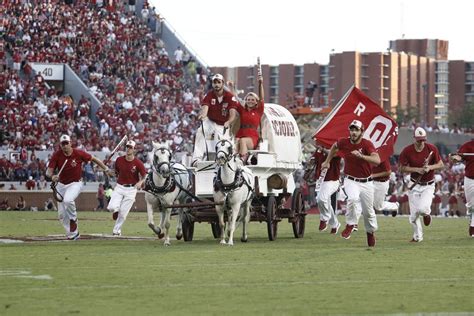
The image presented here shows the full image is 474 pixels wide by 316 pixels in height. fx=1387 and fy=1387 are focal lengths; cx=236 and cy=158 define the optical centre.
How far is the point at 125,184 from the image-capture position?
28859 millimetres

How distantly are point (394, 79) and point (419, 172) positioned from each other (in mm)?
114358

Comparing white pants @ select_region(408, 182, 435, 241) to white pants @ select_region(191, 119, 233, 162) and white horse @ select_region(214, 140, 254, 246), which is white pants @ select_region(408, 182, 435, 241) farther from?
white pants @ select_region(191, 119, 233, 162)

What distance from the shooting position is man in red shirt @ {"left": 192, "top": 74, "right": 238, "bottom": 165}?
1048 inches

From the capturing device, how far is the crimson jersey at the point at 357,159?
23766 mm

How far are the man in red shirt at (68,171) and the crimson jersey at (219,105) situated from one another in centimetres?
228

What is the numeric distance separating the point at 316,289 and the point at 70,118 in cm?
4048

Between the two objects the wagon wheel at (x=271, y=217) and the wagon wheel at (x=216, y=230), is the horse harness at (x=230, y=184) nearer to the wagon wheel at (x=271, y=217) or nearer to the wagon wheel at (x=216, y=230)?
the wagon wheel at (x=271, y=217)

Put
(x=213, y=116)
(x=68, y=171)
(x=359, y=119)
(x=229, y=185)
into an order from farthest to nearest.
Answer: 1. (x=359, y=119)
2. (x=213, y=116)
3. (x=68, y=171)
4. (x=229, y=185)

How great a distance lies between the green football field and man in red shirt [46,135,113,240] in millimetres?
978

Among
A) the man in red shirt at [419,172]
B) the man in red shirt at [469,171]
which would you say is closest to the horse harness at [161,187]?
the man in red shirt at [419,172]

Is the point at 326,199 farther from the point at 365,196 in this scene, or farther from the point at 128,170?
the point at 365,196

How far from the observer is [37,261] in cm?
1992

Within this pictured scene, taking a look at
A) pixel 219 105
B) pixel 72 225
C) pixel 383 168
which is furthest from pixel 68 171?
pixel 383 168

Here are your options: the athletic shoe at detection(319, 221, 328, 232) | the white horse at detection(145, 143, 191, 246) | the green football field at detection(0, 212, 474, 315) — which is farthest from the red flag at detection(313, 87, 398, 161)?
the white horse at detection(145, 143, 191, 246)
